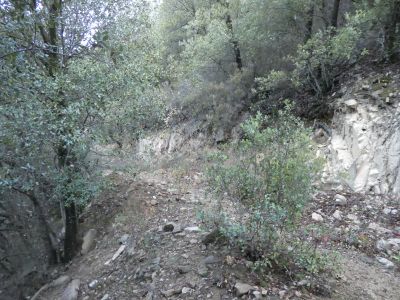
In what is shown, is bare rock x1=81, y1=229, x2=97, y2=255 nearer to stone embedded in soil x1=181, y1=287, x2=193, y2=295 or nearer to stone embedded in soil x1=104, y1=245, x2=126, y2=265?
stone embedded in soil x1=104, y1=245, x2=126, y2=265

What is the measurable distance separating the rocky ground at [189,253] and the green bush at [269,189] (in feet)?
0.88

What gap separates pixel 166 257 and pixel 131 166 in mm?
2775

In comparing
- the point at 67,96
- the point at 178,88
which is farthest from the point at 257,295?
the point at 178,88

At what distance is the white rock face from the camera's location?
6621mm

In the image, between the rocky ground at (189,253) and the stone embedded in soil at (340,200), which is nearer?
the rocky ground at (189,253)

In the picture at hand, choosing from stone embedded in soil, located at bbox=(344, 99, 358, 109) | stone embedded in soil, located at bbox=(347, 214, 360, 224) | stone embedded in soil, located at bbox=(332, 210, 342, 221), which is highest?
stone embedded in soil, located at bbox=(344, 99, 358, 109)

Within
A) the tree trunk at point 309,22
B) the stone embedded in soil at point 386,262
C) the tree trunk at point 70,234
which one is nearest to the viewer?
the stone embedded in soil at point 386,262

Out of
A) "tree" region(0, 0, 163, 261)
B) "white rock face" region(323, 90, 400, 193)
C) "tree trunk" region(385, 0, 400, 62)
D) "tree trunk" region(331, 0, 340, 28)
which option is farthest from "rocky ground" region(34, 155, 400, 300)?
"tree trunk" region(331, 0, 340, 28)

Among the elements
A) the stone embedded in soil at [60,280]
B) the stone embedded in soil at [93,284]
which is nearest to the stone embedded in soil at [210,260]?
the stone embedded in soil at [93,284]

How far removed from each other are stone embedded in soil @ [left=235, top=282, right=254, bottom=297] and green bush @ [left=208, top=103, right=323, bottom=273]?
330 mm

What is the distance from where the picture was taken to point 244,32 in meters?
10.9

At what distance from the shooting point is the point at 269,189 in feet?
12.6

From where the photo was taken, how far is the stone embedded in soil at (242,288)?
3609mm

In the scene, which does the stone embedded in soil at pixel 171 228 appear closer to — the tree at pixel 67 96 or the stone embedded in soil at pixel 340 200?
the tree at pixel 67 96
